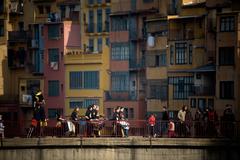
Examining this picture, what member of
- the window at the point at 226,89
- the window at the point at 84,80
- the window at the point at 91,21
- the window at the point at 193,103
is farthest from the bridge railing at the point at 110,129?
the window at the point at 91,21

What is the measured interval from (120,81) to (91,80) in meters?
3.55

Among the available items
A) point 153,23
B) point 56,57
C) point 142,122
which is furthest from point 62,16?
point 142,122

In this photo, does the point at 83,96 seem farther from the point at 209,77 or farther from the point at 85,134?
A: the point at 85,134

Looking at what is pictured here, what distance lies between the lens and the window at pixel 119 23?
95.6 metres

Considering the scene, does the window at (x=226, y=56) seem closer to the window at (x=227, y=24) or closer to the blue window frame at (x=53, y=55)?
the window at (x=227, y=24)

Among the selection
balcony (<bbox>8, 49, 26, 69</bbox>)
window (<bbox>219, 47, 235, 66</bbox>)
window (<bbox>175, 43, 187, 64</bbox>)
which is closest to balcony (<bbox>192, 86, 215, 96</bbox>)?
window (<bbox>175, 43, 187, 64</bbox>)

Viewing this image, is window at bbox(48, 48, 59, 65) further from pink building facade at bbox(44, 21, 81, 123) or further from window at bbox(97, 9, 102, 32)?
window at bbox(97, 9, 102, 32)

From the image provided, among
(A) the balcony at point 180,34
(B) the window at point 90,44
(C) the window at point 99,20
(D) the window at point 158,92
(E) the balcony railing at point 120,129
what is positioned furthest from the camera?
(B) the window at point 90,44

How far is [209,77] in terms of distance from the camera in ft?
256

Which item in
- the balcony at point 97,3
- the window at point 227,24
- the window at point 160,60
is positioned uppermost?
the balcony at point 97,3

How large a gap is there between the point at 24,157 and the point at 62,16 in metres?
47.9

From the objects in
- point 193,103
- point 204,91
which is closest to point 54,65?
point 193,103

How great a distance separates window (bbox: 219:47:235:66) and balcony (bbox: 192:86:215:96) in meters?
4.05

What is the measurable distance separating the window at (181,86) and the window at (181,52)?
1350 millimetres
